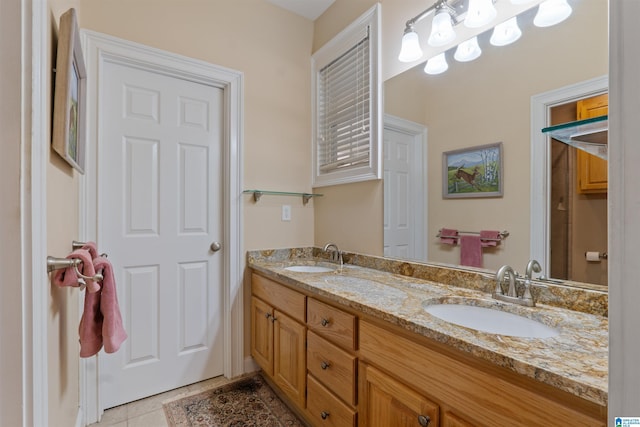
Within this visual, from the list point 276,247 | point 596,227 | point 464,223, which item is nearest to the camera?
point 596,227

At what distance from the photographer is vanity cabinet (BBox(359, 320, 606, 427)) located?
0.65 meters

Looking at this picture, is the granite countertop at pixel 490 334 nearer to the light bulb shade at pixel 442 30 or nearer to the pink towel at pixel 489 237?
the pink towel at pixel 489 237

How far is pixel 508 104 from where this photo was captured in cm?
129

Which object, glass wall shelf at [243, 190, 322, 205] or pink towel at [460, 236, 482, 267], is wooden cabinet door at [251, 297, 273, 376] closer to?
glass wall shelf at [243, 190, 322, 205]

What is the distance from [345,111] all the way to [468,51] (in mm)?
887

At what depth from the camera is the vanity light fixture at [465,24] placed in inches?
45.3

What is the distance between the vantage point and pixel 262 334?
6.42ft

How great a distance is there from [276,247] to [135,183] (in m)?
1.02

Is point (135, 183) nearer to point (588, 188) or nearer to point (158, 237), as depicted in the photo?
point (158, 237)

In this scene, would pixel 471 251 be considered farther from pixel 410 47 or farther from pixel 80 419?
pixel 80 419

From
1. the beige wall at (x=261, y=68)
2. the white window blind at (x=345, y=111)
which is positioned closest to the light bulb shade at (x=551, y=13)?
the white window blind at (x=345, y=111)

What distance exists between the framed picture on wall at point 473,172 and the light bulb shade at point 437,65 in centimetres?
44

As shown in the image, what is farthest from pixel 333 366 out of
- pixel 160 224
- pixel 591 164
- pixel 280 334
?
pixel 160 224

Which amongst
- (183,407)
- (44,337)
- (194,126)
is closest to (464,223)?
(44,337)
